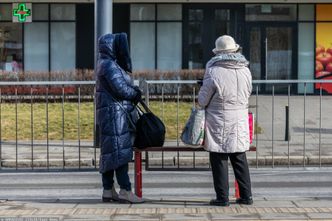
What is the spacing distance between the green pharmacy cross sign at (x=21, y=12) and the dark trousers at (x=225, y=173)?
20.4 metres

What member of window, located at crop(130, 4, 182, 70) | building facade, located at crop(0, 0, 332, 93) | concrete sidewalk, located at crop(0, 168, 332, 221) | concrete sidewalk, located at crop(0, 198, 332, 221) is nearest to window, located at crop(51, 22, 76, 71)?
building facade, located at crop(0, 0, 332, 93)

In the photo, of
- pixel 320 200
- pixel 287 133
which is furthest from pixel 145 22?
pixel 320 200

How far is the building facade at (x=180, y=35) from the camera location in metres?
27.7

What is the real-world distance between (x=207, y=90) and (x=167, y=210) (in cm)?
139

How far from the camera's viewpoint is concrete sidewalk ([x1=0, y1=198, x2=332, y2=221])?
22.3ft

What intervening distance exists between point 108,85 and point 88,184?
307 centimetres

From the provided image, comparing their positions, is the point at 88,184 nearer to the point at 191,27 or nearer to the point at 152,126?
the point at 152,126

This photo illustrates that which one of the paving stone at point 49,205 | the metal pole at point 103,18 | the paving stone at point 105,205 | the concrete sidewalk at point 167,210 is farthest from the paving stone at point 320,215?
the metal pole at point 103,18

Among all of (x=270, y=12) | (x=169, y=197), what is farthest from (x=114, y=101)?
(x=270, y=12)

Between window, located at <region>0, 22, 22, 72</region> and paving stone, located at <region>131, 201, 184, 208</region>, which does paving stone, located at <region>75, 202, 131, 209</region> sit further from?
window, located at <region>0, 22, 22, 72</region>

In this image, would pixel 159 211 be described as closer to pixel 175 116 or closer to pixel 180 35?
pixel 175 116

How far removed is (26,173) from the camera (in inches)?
431

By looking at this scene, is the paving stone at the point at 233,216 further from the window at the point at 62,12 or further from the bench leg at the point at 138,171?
the window at the point at 62,12

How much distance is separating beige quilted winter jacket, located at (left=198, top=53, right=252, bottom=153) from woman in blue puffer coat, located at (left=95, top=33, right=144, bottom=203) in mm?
839
